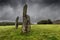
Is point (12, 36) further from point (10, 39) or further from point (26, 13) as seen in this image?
point (26, 13)

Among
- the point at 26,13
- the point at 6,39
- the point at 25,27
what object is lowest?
the point at 6,39

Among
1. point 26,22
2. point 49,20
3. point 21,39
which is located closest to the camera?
point 21,39

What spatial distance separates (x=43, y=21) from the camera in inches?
3167

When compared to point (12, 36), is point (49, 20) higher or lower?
higher

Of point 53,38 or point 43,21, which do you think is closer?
point 53,38

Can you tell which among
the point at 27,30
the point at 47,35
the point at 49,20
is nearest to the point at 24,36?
the point at 27,30

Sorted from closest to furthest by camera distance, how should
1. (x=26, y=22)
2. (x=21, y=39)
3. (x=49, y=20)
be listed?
(x=21, y=39) < (x=26, y=22) < (x=49, y=20)

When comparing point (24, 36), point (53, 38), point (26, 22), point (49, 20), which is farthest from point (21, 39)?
point (49, 20)

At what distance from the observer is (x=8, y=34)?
46.3 metres

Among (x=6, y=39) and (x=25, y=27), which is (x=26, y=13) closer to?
(x=25, y=27)

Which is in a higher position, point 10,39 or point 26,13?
point 26,13

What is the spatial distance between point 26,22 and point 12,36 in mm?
5385

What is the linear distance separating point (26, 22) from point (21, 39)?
17.6ft

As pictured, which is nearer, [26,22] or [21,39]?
[21,39]
